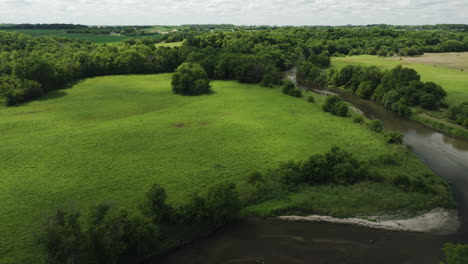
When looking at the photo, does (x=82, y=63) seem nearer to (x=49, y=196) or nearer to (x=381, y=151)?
(x=49, y=196)

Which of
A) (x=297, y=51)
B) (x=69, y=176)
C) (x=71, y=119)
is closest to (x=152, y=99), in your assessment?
(x=71, y=119)

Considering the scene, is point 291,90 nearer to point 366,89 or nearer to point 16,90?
point 366,89

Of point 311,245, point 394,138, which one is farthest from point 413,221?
point 394,138

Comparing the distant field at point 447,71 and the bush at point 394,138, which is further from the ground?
the distant field at point 447,71

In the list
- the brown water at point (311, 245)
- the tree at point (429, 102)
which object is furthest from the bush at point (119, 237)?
the tree at point (429, 102)

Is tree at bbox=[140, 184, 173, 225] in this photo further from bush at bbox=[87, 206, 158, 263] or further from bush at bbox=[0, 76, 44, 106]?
bush at bbox=[0, 76, 44, 106]

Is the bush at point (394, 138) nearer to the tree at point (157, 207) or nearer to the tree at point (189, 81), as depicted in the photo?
the tree at point (157, 207)
